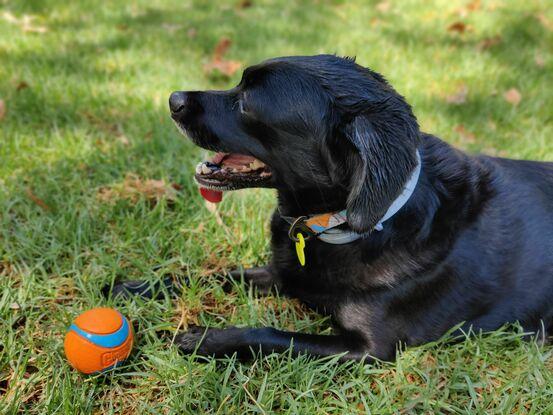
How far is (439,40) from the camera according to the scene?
4863mm

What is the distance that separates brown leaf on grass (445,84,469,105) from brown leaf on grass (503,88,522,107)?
29 centimetres

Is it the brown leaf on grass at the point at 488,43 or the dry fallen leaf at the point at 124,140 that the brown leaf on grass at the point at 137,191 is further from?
the brown leaf on grass at the point at 488,43

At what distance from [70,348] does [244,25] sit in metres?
4.05

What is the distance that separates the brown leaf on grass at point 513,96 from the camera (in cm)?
378

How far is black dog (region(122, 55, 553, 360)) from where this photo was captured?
175cm

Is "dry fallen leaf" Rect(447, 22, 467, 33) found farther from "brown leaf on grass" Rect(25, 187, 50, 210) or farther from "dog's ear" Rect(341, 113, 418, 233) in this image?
"brown leaf on grass" Rect(25, 187, 50, 210)

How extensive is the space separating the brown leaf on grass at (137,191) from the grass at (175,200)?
19 mm

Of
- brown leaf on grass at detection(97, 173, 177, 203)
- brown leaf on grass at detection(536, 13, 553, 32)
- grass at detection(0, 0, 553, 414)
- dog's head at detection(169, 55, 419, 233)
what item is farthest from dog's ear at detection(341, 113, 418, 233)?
brown leaf on grass at detection(536, 13, 553, 32)

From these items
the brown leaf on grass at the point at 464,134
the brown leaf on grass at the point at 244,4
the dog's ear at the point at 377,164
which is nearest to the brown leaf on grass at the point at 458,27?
the brown leaf on grass at the point at 464,134

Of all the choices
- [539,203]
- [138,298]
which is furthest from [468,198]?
[138,298]

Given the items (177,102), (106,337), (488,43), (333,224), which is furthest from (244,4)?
(106,337)

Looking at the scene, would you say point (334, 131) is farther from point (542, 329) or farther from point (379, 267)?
point (542, 329)

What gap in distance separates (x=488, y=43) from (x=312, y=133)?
12.4 feet

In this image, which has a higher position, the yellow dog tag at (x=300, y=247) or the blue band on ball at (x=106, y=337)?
the yellow dog tag at (x=300, y=247)
